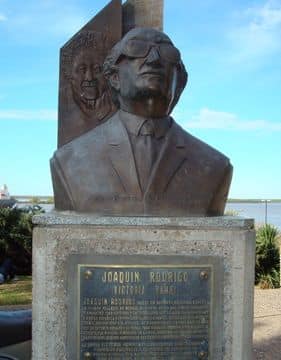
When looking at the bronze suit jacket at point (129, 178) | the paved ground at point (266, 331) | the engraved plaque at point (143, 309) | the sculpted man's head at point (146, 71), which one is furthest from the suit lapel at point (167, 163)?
the paved ground at point (266, 331)

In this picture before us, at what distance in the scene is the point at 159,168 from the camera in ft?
9.73

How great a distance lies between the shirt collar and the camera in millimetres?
3061

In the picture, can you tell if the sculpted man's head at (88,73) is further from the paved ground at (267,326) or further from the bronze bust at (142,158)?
the paved ground at (267,326)

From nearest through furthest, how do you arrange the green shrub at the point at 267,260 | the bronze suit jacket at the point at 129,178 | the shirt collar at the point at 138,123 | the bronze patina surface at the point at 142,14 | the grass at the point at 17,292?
the bronze suit jacket at the point at 129,178, the shirt collar at the point at 138,123, the bronze patina surface at the point at 142,14, the grass at the point at 17,292, the green shrub at the point at 267,260

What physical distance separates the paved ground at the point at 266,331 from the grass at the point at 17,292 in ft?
13.2

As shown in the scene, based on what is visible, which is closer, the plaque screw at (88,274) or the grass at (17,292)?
the plaque screw at (88,274)

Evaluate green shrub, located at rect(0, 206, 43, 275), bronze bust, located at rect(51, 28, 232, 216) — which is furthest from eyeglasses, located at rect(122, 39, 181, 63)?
green shrub, located at rect(0, 206, 43, 275)

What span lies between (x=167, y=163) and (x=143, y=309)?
0.84 m

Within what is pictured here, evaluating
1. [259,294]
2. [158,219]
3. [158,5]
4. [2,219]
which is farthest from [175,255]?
[2,219]

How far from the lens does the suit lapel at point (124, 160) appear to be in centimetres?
291

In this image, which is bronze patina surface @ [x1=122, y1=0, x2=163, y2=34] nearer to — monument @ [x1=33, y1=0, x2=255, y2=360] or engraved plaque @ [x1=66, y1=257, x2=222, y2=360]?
monument @ [x1=33, y1=0, x2=255, y2=360]

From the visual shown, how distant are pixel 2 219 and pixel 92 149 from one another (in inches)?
389

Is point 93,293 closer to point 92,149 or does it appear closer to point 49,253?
point 49,253

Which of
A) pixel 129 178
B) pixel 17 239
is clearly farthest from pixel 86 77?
pixel 17 239
